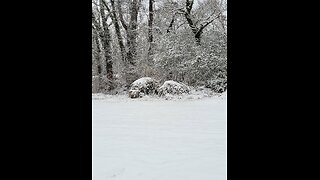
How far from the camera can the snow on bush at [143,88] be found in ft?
45.2

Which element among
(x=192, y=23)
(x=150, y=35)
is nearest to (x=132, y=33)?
Answer: (x=150, y=35)

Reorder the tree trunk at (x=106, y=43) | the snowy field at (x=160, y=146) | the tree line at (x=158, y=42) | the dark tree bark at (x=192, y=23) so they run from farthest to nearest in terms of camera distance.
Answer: the tree trunk at (x=106, y=43) → the dark tree bark at (x=192, y=23) → the tree line at (x=158, y=42) → the snowy field at (x=160, y=146)

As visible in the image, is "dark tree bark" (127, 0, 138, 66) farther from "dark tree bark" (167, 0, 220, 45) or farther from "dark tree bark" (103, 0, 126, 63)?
"dark tree bark" (167, 0, 220, 45)

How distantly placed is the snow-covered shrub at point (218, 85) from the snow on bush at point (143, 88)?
221 centimetres

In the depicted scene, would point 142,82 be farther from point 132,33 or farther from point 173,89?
point 132,33

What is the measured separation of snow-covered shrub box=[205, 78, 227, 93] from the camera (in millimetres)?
14250

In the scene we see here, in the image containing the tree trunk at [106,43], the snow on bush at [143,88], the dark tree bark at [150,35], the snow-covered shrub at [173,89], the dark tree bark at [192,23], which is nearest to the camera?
the snow-covered shrub at [173,89]

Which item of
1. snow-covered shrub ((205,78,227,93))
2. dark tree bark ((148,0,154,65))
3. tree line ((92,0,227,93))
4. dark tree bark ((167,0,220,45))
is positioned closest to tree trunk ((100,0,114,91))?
tree line ((92,0,227,93))

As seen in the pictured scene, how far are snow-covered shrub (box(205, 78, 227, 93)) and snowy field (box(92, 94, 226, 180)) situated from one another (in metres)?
5.30

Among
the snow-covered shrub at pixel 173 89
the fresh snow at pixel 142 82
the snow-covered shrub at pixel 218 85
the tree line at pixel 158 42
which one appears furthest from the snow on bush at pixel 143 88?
the snow-covered shrub at pixel 218 85

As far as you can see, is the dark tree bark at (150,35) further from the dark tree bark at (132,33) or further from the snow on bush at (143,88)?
Result: the snow on bush at (143,88)
